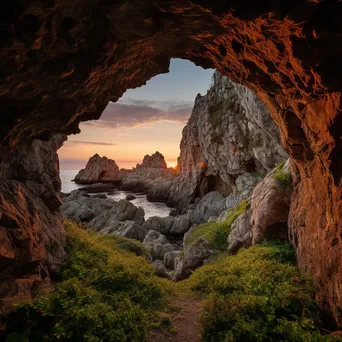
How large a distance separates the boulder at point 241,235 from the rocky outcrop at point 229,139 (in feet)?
40.0

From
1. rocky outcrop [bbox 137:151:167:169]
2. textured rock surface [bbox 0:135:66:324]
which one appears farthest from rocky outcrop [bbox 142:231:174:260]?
rocky outcrop [bbox 137:151:167:169]

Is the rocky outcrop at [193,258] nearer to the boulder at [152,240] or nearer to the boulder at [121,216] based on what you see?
the boulder at [152,240]

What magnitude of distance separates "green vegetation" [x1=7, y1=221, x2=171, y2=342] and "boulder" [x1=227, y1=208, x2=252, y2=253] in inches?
255

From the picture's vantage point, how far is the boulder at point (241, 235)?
48.8ft

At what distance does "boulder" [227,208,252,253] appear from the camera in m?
14.9

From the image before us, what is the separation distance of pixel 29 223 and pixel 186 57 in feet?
30.0

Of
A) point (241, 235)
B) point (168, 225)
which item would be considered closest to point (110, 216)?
point (168, 225)

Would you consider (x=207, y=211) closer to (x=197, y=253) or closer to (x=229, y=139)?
(x=229, y=139)

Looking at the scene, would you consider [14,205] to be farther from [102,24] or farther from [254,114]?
[254,114]

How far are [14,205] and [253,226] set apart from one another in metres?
13.1

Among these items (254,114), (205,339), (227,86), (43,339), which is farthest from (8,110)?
(227,86)

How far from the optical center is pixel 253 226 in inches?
562

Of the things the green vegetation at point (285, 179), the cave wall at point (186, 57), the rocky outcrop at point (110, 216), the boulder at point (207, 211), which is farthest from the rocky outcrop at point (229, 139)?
the cave wall at point (186, 57)

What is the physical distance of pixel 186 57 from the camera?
8.89 m
